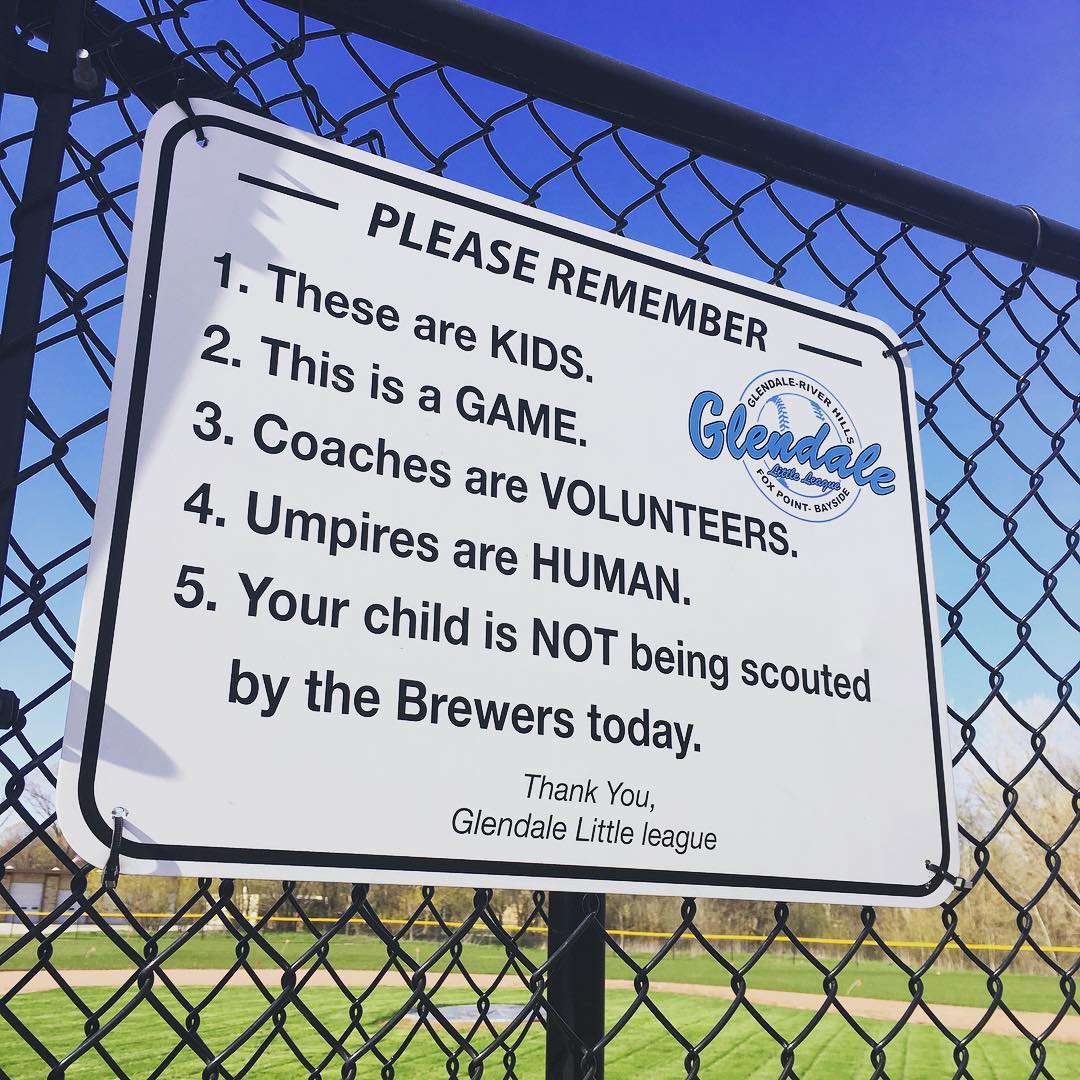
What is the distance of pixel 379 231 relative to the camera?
3.82ft

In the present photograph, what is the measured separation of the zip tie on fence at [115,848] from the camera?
2.89 ft

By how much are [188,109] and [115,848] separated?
805 millimetres

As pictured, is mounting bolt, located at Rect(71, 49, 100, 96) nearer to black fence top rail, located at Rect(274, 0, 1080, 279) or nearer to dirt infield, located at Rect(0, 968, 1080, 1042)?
black fence top rail, located at Rect(274, 0, 1080, 279)

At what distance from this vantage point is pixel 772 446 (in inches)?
52.0

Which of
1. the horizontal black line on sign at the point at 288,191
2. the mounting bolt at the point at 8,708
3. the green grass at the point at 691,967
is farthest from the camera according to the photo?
the green grass at the point at 691,967

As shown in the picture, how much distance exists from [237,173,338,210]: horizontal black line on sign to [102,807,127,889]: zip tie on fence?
706 mm

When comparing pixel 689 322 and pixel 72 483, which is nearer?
pixel 72 483

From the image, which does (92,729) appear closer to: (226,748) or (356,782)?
(226,748)

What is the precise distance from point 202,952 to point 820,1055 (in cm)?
2043

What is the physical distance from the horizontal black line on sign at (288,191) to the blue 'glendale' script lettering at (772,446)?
1.74 feet

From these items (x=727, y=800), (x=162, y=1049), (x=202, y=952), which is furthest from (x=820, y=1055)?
(x=202, y=952)

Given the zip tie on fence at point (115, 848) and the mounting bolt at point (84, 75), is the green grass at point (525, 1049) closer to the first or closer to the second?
the zip tie on fence at point (115, 848)

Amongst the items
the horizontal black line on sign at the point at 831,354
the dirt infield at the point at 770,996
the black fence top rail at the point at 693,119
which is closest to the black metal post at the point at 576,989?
the horizontal black line on sign at the point at 831,354

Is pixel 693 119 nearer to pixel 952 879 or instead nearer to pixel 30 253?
pixel 30 253
